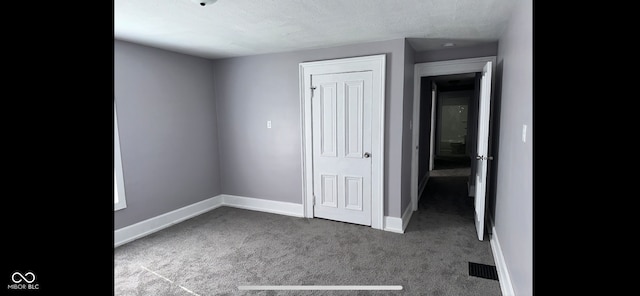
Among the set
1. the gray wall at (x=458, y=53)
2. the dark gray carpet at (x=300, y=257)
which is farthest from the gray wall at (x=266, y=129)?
the gray wall at (x=458, y=53)

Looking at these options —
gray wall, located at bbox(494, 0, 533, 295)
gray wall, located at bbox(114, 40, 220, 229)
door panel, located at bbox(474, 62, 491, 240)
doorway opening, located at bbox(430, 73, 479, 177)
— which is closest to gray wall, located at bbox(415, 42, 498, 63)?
door panel, located at bbox(474, 62, 491, 240)

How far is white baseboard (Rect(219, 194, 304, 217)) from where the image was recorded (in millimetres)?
3538

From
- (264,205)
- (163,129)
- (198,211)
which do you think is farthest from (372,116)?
(198,211)

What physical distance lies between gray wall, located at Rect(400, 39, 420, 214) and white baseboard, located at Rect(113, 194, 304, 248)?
49.0 inches

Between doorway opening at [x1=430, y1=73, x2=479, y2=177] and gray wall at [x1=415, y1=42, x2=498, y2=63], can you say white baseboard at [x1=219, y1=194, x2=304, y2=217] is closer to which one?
gray wall at [x1=415, y1=42, x2=498, y2=63]

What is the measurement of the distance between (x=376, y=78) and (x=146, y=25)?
202 cm

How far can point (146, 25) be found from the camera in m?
2.28

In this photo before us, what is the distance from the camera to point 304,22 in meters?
2.25

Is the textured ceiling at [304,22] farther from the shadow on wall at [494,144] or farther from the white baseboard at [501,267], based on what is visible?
the white baseboard at [501,267]

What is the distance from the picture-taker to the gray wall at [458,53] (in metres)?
3.01
